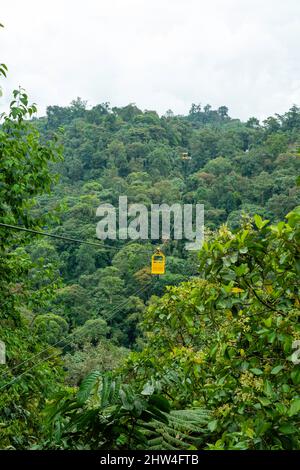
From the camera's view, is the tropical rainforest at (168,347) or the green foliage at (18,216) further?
the green foliage at (18,216)

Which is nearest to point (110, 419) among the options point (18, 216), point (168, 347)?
point (168, 347)

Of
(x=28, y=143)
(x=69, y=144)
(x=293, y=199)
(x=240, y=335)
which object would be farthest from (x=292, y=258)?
(x=69, y=144)

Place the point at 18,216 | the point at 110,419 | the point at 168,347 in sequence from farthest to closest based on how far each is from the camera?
1. the point at 18,216
2. the point at 168,347
3. the point at 110,419

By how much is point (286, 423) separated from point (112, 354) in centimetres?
1669

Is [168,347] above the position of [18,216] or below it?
below

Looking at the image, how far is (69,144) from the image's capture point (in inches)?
1596

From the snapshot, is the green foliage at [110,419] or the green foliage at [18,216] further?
the green foliage at [18,216]

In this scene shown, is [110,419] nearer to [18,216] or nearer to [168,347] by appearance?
[168,347]

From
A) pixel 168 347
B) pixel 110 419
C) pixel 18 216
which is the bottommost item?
pixel 168 347

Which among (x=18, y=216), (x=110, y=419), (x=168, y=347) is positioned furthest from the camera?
(x=18, y=216)

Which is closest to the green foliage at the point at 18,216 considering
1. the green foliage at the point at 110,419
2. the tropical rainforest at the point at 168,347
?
the tropical rainforest at the point at 168,347

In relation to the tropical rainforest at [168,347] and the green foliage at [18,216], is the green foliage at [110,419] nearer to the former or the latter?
the tropical rainforest at [168,347]
